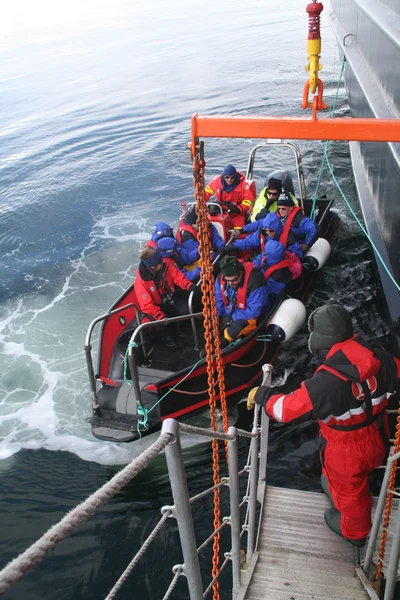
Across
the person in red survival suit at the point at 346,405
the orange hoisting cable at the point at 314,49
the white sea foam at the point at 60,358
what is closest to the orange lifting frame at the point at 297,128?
the orange hoisting cable at the point at 314,49

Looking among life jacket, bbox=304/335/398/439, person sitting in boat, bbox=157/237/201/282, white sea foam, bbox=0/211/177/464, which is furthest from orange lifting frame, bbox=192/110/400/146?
white sea foam, bbox=0/211/177/464

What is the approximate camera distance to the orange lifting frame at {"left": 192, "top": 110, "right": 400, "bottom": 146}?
7.88 ft

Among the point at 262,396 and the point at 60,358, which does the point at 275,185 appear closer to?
the point at 60,358

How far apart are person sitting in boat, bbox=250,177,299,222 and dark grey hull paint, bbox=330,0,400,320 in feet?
4.65

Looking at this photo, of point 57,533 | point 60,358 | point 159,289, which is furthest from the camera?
point 60,358

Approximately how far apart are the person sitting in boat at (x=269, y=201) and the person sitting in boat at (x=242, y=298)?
1.97 m

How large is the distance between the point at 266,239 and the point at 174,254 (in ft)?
4.25

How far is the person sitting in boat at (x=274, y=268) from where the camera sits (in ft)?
18.7

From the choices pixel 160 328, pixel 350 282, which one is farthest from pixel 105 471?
pixel 350 282

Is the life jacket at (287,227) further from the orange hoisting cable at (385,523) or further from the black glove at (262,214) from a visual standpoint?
the orange hoisting cable at (385,523)

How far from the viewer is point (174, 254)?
5758mm

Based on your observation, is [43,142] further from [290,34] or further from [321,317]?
[290,34]

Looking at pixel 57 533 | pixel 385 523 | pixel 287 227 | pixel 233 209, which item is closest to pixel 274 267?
pixel 287 227

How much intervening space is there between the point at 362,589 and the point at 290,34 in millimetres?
30781
